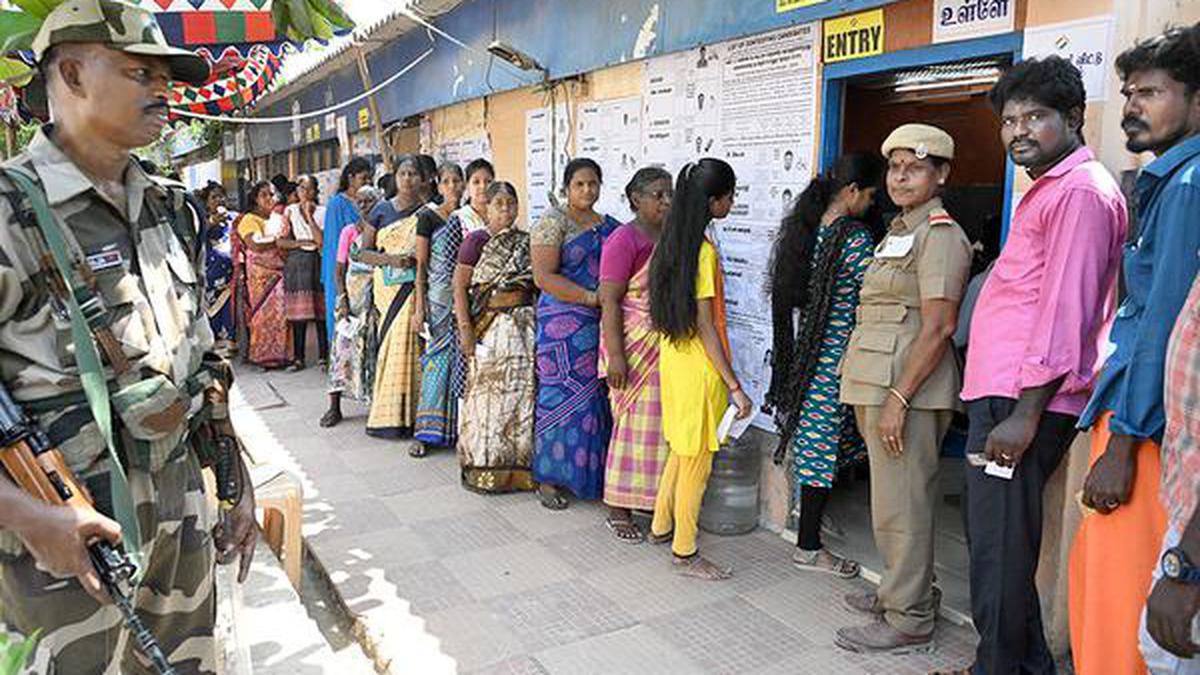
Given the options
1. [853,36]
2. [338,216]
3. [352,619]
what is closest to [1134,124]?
[853,36]

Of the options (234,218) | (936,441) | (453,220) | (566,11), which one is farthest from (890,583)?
(234,218)

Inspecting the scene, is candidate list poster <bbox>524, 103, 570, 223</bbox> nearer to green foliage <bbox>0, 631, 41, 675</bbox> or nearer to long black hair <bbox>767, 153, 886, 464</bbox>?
long black hair <bbox>767, 153, 886, 464</bbox>

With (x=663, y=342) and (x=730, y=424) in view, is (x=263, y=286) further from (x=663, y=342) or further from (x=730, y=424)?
(x=730, y=424)

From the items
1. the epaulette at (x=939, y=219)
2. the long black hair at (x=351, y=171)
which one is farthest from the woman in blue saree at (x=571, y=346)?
the long black hair at (x=351, y=171)

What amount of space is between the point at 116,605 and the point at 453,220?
3.32 metres

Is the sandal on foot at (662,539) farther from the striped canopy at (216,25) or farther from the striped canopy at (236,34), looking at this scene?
the striped canopy at (216,25)

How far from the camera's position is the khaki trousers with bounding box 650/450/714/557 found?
3.56m

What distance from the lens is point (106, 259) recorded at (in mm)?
1771

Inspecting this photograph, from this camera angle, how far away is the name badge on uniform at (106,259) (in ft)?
5.74

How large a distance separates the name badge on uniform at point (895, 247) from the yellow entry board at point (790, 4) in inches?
47.9

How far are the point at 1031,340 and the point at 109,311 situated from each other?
2.21 metres

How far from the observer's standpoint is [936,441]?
112 inches

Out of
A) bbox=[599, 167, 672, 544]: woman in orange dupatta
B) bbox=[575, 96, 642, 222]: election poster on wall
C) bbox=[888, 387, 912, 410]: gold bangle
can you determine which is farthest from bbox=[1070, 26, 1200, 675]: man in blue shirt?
bbox=[575, 96, 642, 222]: election poster on wall

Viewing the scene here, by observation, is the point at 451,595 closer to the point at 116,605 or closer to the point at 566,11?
the point at 116,605
